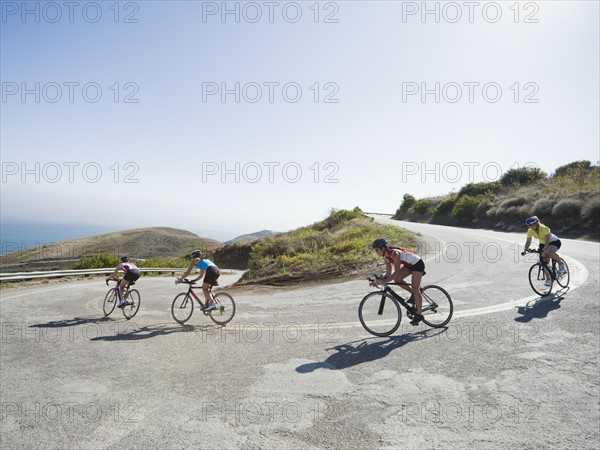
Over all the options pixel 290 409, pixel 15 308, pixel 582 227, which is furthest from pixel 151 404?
pixel 582 227

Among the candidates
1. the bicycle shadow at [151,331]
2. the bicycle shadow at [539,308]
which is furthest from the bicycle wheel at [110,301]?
the bicycle shadow at [539,308]

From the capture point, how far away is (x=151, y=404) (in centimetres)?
491

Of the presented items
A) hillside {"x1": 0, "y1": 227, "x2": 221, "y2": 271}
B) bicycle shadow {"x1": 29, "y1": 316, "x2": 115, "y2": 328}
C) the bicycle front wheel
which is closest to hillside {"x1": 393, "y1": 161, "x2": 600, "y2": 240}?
the bicycle front wheel

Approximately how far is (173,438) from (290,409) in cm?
142

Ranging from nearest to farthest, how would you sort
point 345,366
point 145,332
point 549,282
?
point 345,366, point 145,332, point 549,282

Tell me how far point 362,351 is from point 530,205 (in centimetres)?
3000

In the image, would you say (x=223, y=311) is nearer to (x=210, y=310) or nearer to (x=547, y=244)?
(x=210, y=310)

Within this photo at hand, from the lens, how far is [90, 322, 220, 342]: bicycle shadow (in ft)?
27.2

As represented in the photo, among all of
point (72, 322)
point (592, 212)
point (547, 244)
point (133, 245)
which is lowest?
point (133, 245)

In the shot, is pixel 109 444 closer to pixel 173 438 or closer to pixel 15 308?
pixel 173 438

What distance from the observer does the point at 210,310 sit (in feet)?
Answer: 30.6

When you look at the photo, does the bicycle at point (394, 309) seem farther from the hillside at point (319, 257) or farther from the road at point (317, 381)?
the hillside at point (319, 257)

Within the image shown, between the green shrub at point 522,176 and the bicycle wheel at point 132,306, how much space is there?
4785cm

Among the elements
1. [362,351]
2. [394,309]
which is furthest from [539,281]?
[362,351]
